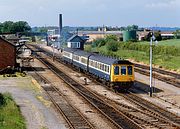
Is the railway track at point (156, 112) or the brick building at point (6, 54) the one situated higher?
the brick building at point (6, 54)

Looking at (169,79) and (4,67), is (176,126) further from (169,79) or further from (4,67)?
(4,67)

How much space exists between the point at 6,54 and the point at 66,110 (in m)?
29.0

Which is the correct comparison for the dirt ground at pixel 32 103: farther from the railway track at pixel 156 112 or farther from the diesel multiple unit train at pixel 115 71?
the diesel multiple unit train at pixel 115 71

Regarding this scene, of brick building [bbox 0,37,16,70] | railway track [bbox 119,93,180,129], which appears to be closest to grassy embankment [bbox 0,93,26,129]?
railway track [bbox 119,93,180,129]

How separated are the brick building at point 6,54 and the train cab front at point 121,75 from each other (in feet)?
74.9

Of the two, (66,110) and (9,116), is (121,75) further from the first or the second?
(9,116)

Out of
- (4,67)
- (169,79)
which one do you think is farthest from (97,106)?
(4,67)

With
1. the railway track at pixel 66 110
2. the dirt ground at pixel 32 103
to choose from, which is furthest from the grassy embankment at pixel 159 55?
the railway track at pixel 66 110

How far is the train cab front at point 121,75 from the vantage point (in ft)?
124

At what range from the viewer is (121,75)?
37.7 meters

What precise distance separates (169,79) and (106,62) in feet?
39.4

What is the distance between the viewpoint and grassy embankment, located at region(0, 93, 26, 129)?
2334cm

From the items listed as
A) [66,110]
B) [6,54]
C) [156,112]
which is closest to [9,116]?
[66,110]

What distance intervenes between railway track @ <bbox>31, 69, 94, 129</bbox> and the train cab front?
4.63 meters
